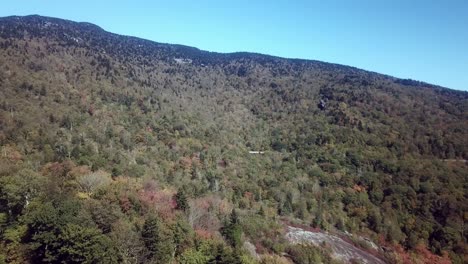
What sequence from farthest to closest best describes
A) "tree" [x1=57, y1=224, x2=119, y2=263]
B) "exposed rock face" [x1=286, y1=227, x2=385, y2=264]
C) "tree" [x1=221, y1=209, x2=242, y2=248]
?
"exposed rock face" [x1=286, y1=227, x2=385, y2=264], "tree" [x1=221, y1=209, x2=242, y2=248], "tree" [x1=57, y1=224, x2=119, y2=263]

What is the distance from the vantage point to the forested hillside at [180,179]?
6438cm

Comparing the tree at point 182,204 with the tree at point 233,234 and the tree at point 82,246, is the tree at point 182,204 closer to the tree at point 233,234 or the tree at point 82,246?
the tree at point 233,234

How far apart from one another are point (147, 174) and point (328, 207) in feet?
208

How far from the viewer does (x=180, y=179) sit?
125750mm

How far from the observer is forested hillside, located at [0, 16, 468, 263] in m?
64.4

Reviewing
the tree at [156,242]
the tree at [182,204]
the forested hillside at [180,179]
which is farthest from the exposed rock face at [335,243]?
the tree at [156,242]

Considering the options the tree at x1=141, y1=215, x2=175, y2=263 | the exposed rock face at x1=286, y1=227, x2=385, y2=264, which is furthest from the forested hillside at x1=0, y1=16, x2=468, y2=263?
the exposed rock face at x1=286, y1=227, x2=385, y2=264

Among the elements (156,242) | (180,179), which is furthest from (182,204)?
(180,179)

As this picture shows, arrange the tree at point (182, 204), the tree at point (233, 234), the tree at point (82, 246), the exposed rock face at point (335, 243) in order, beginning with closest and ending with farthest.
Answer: the tree at point (82, 246) < the tree at point (233, 234) < the tree at point (182, 204) < the exposed rock face at point (335, 243)

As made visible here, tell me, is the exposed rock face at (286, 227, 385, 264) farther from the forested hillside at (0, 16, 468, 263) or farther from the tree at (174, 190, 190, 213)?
the tree at (174, 190, 190, 213)

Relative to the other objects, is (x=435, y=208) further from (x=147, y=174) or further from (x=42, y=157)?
(x=42, y=157)

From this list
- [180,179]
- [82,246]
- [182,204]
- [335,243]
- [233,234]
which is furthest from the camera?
[180,179]

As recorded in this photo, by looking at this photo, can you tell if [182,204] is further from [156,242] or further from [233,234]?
[156,242]

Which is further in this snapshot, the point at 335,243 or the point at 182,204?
the point at 335,243
